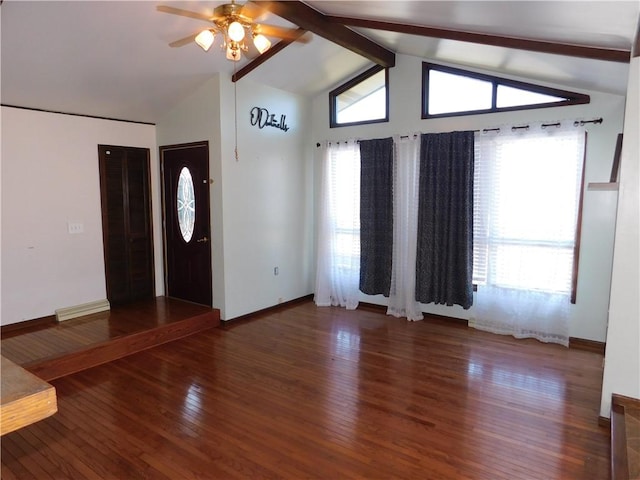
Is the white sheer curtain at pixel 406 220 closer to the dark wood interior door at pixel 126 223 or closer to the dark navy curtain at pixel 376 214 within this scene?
the dark navy curtain at pixel 376 214

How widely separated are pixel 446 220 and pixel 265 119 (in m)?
2.51

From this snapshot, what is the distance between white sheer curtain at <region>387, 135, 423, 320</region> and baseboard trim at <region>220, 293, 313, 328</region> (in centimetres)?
145

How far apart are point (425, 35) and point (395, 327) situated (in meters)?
3.09

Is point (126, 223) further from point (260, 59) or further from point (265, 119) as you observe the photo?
point (260, 59)

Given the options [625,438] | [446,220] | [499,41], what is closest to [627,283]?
[625,438]

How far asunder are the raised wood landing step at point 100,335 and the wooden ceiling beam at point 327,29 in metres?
3.18

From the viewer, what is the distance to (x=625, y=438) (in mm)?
2287

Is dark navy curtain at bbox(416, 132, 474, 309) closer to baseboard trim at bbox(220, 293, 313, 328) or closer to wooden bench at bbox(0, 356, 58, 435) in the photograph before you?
baseboard trim at bbox(220, 293, 313, 328)

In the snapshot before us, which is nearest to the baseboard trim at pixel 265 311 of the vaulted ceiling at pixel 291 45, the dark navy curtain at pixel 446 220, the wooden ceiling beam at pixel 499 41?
the dark navy curtain at pixel 446 220

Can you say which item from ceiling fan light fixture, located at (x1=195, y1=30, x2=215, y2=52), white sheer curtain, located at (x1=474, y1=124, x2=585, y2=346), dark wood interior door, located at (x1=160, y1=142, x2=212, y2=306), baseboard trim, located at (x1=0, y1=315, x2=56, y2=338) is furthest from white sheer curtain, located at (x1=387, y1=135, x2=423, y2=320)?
baseboard trim, located at (x1=0, y1=315, x2=56, y2=338)

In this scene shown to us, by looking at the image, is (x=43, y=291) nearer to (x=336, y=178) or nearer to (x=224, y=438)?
(x=224, y=438)

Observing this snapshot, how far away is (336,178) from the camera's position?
5.47 metres

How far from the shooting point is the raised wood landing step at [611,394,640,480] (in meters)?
2.03

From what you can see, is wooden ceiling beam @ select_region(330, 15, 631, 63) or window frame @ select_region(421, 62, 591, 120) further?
window frame @ select_region(421, 62, 591, 120)
